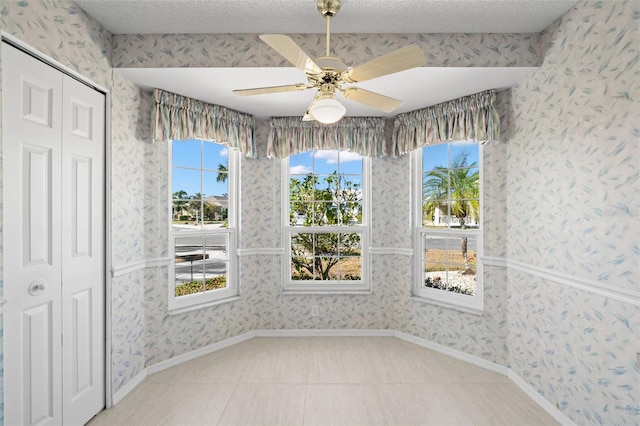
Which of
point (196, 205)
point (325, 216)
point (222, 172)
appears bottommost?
point (325, 216)

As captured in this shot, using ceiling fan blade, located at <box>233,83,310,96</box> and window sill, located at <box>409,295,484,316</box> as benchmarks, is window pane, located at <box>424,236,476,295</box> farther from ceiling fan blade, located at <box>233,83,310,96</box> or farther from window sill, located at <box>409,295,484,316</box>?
ceiling fan blade, located at <box>233,83,310,96</box>

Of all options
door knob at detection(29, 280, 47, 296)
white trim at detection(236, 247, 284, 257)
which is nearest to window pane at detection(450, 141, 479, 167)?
white trim at detection(236, 247, 284, 257)

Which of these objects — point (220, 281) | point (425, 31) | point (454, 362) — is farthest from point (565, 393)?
point (220, 281)

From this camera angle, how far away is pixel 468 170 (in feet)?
11.2

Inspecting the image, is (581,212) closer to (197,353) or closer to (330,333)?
(330,333)

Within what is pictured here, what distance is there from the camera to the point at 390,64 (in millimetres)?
1650

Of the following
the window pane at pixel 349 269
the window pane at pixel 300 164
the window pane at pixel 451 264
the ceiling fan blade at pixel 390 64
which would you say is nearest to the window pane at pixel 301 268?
the window pane at pixel 349 269

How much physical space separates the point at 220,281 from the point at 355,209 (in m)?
1.73

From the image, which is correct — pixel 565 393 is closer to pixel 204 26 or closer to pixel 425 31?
pixel 425 31

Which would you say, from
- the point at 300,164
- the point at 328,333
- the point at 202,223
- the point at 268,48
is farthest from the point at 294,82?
the point at 328,333

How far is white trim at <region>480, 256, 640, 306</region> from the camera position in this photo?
1851 mm

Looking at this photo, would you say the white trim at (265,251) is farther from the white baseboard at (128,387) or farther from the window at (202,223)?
the white baseboard at (128,387)

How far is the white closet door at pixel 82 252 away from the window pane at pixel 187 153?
0.87 m

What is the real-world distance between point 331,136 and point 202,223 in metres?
1.68
